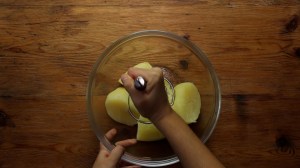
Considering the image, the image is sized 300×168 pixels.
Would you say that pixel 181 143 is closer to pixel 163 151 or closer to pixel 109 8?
pixel 163 151

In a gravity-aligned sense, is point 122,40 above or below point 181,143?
above

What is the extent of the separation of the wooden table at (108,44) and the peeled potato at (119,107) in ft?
0.21

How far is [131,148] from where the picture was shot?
0.68m

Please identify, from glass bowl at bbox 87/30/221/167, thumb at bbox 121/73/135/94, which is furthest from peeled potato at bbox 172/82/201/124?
thumb at bbox 121/73/135/94

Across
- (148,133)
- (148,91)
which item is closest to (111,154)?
(148,133)

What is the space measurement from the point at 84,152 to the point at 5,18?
0.33 meters

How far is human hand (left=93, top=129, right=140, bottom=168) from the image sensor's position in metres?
0.66

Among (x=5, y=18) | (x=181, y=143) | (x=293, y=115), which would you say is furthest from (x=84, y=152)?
(x=293, y=115)

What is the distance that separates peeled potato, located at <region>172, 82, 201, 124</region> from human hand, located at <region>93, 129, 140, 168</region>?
111 mm

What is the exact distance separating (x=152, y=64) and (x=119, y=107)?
A: 117 millimetres

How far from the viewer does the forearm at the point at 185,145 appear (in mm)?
568

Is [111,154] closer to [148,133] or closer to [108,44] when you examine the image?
[148,133]

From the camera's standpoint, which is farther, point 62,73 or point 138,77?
point 62,73

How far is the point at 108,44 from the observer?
A: 71cm
